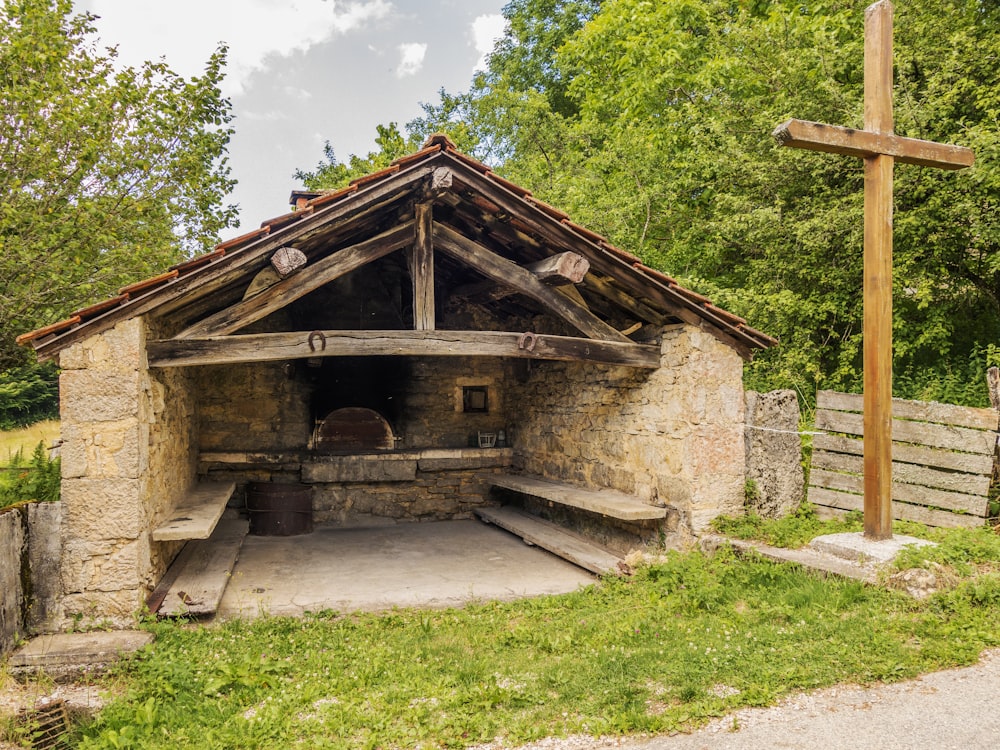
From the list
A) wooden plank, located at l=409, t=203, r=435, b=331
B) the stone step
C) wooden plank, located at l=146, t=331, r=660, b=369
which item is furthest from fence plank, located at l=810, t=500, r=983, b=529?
the stone step

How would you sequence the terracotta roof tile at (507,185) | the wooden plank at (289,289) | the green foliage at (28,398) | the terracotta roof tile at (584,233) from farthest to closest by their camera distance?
the green foliage at (28,398) → the terracotta roof tile at (584,233) → the terracotta roof tile at (507,185) → the wooden plank at (289,289)

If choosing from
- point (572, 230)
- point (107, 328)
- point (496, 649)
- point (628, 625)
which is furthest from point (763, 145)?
point (107, 328)

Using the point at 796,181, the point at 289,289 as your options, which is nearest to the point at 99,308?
the point at 289,289

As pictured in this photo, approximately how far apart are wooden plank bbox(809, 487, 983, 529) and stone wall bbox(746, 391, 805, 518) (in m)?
0.19

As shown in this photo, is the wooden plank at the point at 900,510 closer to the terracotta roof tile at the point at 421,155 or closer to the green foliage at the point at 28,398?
the terracotta roof tile at the point at 421,155

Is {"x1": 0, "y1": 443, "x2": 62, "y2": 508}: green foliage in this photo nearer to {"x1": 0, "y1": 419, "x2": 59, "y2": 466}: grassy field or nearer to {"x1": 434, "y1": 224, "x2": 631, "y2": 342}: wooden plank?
{"x1": 434, "y1": 224, "x2": 631, "y2": 342}: wooden plank

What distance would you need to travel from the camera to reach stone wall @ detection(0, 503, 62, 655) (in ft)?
13.6

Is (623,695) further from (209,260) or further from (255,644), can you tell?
(209,260)

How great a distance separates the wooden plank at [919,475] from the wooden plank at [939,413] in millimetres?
391

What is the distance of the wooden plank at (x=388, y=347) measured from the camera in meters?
4.88

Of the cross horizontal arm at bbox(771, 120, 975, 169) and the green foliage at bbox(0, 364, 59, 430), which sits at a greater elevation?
the cross horizontal arm at bbox(771, 120, 975, 169)

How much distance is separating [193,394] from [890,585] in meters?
7.01

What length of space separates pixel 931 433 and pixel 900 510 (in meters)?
0.68

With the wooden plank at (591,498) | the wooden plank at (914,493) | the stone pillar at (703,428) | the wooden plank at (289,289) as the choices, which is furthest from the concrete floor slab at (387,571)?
the wooden plank at (914,493)
